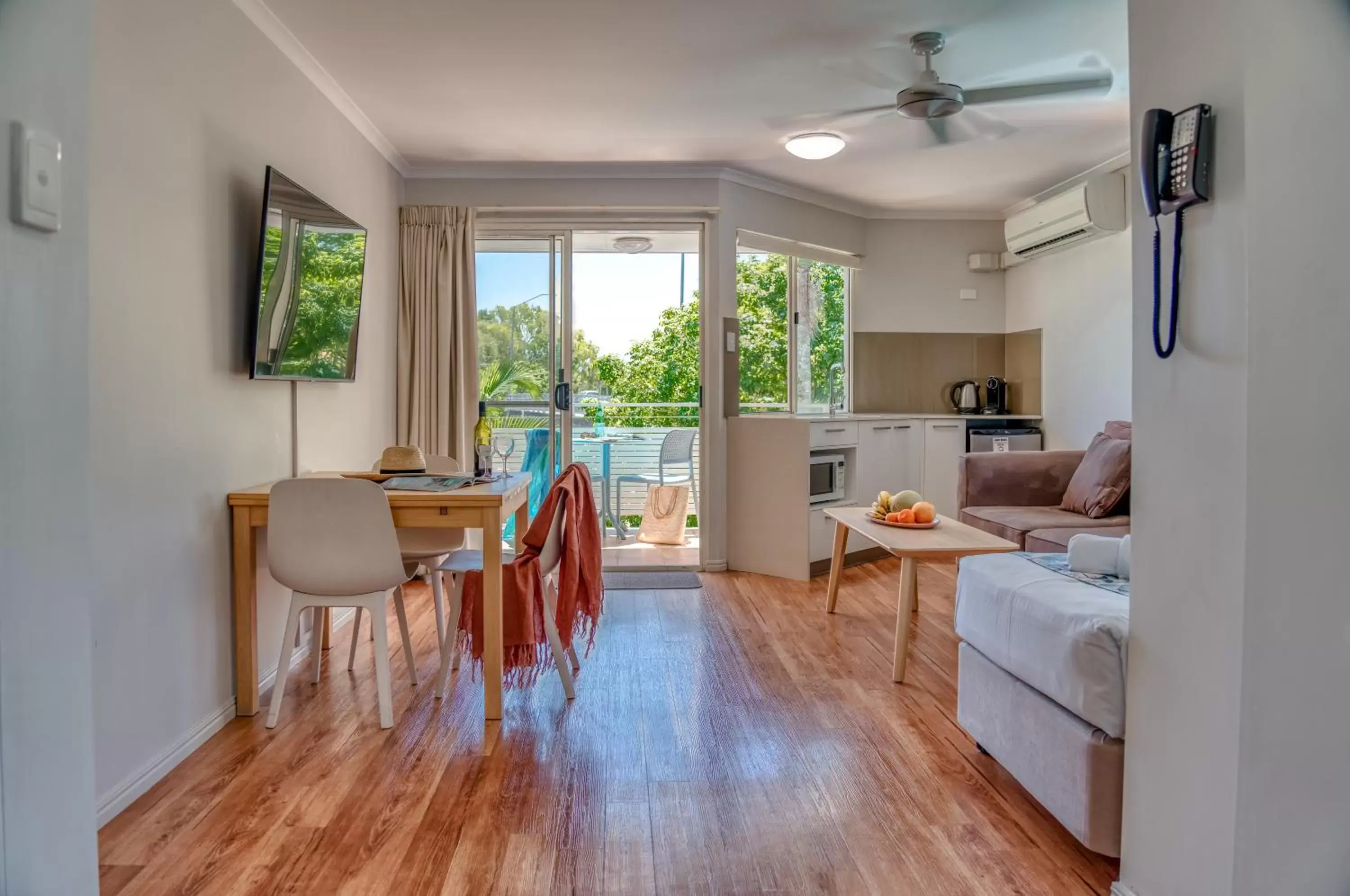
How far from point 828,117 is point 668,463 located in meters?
2.62

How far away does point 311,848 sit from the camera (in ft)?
6.04

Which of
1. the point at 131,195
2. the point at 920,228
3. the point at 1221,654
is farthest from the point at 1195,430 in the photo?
the point at 920,228

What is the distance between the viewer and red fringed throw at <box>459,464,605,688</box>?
2.68m

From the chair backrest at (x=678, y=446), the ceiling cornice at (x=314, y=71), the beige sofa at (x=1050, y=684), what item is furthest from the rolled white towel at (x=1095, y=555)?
the chair backrest at (x=678, y=446)

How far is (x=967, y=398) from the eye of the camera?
5938mm

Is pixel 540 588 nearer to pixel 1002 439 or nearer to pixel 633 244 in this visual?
pixel 633 244

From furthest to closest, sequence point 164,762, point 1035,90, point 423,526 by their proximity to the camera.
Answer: point 1035,90
point 423,526
point 164,762

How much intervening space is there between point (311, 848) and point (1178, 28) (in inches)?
96.2

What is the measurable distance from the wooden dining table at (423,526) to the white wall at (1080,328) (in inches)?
153

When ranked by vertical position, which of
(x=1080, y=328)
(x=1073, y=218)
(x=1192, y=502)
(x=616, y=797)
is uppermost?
(x=1073, y=218)

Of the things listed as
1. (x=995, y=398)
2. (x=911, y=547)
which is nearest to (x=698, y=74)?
(x=911, y=547)

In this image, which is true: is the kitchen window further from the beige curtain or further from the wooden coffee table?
the wooden coffee table

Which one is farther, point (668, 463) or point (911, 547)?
point (668, 463)

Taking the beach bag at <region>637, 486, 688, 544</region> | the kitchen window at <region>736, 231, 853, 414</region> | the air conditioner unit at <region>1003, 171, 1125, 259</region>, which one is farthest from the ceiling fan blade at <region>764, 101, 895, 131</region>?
the beach bag at <region>637, 486, 688, 544</region>
